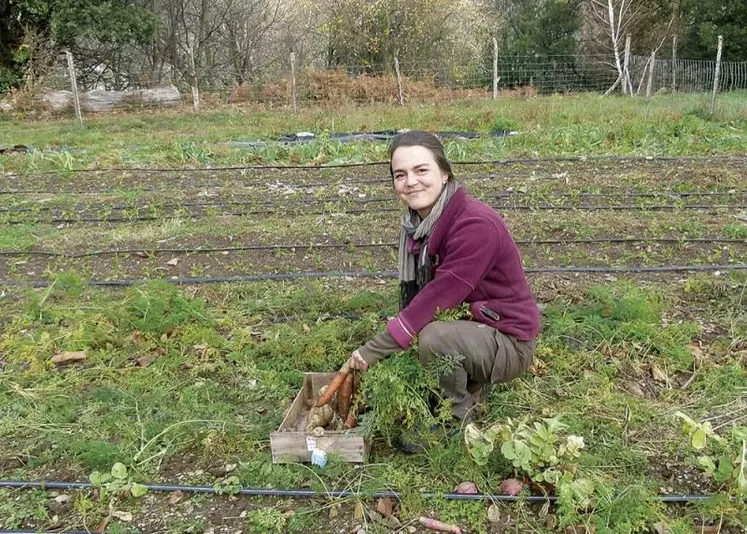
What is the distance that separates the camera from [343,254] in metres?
4.90

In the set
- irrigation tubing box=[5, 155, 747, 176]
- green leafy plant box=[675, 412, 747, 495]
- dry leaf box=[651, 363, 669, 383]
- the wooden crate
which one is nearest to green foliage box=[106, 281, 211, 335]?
the wooden crate

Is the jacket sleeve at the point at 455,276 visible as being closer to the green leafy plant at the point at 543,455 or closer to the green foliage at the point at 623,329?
the green leafy plant at the point at 543,455

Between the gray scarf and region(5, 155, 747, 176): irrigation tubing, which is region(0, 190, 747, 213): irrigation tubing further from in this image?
the gray scarf

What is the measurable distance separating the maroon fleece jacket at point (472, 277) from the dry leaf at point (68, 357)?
1.95 meters

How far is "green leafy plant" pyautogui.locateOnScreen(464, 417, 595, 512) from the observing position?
202cm

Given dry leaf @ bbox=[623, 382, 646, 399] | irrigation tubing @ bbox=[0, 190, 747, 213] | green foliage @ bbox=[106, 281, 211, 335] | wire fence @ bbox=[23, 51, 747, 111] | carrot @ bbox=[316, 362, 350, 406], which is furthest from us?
wire fence @ bbox=[23, 51, 747, 111]

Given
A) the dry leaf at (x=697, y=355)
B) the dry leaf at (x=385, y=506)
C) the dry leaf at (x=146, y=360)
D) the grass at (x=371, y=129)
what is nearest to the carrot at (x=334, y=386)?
the dry leaf at (x=385, y=506)

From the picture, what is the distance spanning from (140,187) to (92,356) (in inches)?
170

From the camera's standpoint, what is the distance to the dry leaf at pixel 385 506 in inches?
86.3

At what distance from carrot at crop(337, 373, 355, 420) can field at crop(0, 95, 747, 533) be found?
0.11 meters

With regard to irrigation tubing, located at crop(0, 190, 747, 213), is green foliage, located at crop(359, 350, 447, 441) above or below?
below

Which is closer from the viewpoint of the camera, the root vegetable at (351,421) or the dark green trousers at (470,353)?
the dark green trousers at (470,353)

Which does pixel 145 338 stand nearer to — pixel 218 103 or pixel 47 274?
pixel 47 274

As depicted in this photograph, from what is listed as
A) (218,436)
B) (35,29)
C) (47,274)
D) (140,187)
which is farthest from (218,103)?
(218,436)
